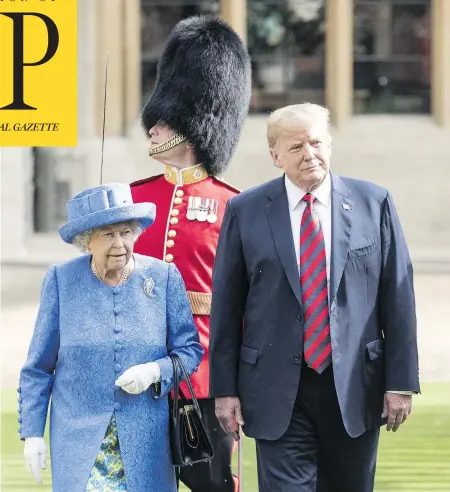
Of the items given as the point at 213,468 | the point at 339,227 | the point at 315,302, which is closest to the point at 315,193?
the point at 339,227

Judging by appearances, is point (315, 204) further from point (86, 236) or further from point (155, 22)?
point (155, 22)

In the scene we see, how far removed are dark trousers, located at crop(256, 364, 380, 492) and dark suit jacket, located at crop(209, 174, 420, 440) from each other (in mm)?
42

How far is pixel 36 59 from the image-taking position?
11.4 metres

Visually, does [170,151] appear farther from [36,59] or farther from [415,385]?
[36,59]

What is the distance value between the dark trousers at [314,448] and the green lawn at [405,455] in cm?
235

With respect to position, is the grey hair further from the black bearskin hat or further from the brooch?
the black bearskin hat

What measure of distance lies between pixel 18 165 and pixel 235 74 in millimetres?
11742

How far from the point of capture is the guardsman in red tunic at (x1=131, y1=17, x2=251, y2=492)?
5473 millimetres

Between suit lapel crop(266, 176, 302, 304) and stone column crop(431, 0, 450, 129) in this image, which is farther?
stone column crop(431, 0, 450, 129)

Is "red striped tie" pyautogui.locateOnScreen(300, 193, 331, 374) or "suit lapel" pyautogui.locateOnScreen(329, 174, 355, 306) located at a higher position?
"suit lapel" pyautogui.locateOnScreen(329, 174, 355, 306)

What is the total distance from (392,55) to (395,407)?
14.1 meters

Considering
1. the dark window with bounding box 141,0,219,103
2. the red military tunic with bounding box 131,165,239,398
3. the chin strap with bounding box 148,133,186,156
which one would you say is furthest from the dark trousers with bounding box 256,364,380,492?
the dark window with bounding box 141,0,219,103

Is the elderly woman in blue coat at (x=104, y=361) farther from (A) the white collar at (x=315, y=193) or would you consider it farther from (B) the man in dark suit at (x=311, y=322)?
(A) the white collar at (x=315, y=193)

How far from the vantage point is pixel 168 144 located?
5840mm
